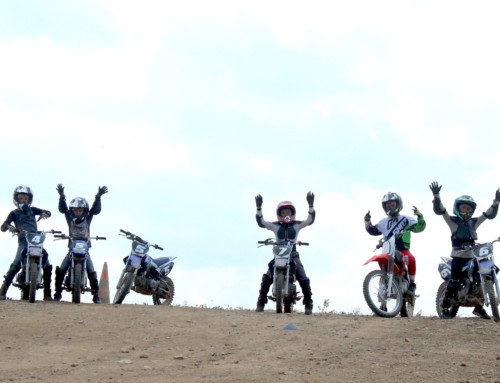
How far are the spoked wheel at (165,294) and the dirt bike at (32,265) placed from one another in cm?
261

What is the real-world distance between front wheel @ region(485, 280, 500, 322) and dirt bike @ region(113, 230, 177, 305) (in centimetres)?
662

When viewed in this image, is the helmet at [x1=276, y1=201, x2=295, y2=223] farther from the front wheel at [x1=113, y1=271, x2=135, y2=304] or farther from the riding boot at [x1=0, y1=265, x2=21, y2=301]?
the riding boot at [x1=0, y1=265, x2=21, y2=301]

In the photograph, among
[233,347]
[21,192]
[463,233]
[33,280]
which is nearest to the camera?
[233,347]

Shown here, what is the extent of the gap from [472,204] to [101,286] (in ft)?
29.8

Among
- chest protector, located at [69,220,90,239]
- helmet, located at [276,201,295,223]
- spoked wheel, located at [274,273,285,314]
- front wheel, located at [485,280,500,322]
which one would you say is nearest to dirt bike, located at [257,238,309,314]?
spoked wheel, located at [274,273,285,314]

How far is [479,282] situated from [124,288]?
6627mm

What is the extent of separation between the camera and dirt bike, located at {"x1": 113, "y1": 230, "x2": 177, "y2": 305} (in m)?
18.3

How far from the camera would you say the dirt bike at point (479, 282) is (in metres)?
15.8

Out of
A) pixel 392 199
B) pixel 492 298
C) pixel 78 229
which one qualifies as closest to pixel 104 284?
pixel 78 229

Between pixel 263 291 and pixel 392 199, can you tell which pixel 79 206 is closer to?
pixel 263 291

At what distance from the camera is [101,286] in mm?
21828

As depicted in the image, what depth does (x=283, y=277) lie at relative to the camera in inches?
670

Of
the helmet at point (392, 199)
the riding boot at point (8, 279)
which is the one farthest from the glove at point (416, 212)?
the riding boot at point (8, 279)

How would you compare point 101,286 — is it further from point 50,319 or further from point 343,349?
point 343,349
